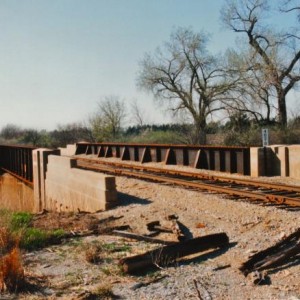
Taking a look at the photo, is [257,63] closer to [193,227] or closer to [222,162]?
[222,162]

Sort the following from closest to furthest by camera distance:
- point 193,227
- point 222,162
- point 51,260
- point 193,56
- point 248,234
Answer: point 51,260 < point 248,234 < point 193,227 < point 222,162 < point 193,56

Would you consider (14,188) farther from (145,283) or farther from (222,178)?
(145,283)

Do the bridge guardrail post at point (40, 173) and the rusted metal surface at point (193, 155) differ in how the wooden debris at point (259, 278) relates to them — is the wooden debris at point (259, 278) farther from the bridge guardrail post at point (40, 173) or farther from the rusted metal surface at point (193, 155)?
the bridge guardrail post at point (40, 173)

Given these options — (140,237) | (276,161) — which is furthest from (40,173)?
(140,237)

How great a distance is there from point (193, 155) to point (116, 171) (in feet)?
11.2

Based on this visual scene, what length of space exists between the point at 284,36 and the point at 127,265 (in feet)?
110

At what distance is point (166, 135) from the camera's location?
3716 cm

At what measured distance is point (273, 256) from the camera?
19.4ft

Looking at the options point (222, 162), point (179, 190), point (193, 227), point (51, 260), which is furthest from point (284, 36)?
point (51, 260)

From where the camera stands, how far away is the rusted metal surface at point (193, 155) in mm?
16422

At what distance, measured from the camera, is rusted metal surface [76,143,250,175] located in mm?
16422

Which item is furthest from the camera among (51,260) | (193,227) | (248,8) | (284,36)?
(248,8)

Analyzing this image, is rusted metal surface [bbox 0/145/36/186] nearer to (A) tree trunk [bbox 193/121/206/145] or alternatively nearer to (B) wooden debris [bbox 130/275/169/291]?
(A) tree trunk [bbox 193/121/206/145]

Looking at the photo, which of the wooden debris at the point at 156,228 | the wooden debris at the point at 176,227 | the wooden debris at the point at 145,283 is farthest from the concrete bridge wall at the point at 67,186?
the wooden debris at the point at 145,283
